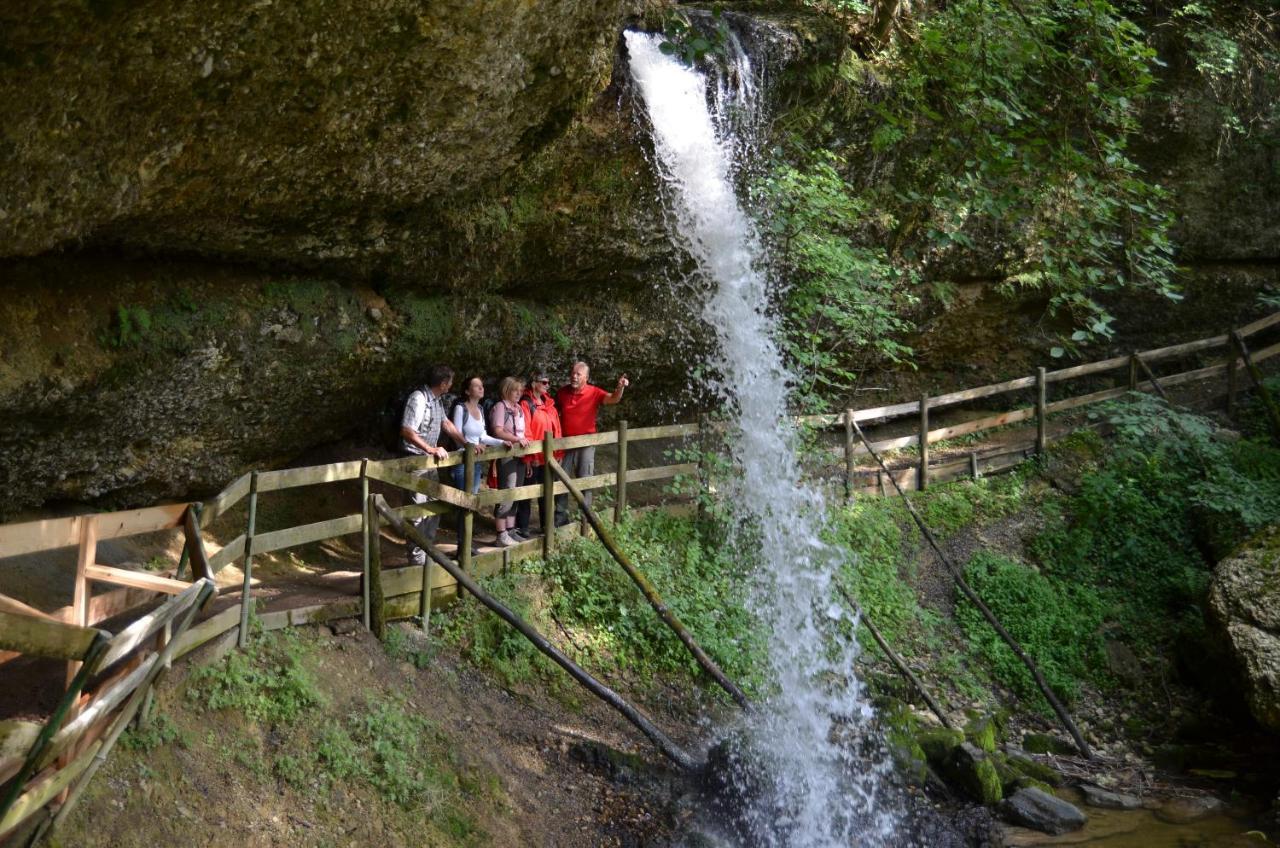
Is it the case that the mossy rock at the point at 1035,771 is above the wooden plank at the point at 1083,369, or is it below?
below

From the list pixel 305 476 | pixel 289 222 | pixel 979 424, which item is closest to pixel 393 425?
pixel 289 222

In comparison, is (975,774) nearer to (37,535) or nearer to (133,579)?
(133,579)

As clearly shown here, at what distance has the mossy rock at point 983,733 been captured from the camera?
8.65 metres

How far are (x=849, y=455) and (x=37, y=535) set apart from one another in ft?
29.7

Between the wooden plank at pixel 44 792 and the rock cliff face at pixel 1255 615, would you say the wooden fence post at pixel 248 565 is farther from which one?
the rock cliff face at pixel 1255 615

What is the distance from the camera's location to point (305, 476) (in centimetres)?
653

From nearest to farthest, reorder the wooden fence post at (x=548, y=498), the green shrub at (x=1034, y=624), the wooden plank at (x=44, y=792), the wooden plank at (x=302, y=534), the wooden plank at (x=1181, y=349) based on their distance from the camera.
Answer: the wooden plank at (x=44, y=792), the wooden plank at (x=302, y=534), the wooden fence post at (x=548, y=498), the green shrub at (x=1034, y=624), the wooden plank at (x=1181, y=349)

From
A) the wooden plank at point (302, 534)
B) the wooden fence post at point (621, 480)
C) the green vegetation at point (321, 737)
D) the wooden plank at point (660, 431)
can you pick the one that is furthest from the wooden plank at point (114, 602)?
the wooden plank at point (660, 431)

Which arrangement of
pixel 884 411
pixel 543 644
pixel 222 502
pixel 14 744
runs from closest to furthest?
pixel 14 744, pixel 222 502, pixel 543 644, pixel 884 411

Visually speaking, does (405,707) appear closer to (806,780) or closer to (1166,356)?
(806,780)

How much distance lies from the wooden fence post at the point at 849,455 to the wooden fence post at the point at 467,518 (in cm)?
535

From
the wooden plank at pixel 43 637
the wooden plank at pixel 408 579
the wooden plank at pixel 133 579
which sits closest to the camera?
the wooden plank at pixel 43 637

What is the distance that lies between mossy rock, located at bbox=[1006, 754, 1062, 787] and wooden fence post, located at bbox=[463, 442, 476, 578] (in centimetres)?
496

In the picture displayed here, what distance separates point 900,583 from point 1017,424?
478 cm
